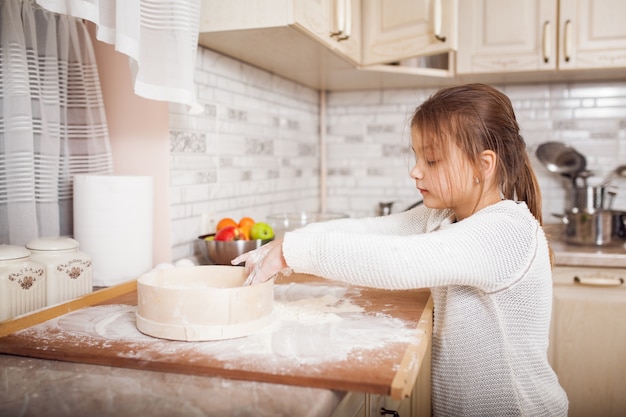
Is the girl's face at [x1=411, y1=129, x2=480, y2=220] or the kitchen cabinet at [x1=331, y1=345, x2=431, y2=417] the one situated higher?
the girl's face at [x1=411, y1=129, x2=480, y2=220]

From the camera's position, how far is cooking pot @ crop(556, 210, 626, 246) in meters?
2.19

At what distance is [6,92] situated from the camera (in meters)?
1.32

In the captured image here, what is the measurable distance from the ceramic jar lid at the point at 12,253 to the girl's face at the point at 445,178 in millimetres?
814

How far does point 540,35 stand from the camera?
7.33ft

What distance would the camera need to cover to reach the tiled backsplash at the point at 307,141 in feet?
5.82

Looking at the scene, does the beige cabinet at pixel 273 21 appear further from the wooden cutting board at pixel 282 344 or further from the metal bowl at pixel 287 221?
the wooden cutting board at pixel 282 344

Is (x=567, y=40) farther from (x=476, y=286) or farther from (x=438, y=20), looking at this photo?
(x=476, y=286)

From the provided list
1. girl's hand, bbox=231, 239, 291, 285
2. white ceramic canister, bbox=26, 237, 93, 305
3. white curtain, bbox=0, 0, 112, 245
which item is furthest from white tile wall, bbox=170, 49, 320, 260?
girl's hand, bbox=231, 239, 291, 285

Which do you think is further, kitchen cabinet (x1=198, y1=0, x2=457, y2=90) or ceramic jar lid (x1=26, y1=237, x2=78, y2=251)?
kitchen cabinet (x1=198, y1=0, x2=457, y2=90)

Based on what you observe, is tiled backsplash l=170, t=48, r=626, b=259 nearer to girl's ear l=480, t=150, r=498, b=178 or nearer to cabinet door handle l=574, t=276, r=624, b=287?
cabinet door handle l=574, t=276, r=624, b=287

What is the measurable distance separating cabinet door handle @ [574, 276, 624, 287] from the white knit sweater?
92 cm

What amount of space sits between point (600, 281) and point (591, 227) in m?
0.27

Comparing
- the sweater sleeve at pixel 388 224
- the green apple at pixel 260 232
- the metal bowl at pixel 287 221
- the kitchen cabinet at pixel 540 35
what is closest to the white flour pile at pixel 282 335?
the sweater sleeve at pixel 388 224

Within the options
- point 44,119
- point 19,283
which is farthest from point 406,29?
point 19,283
